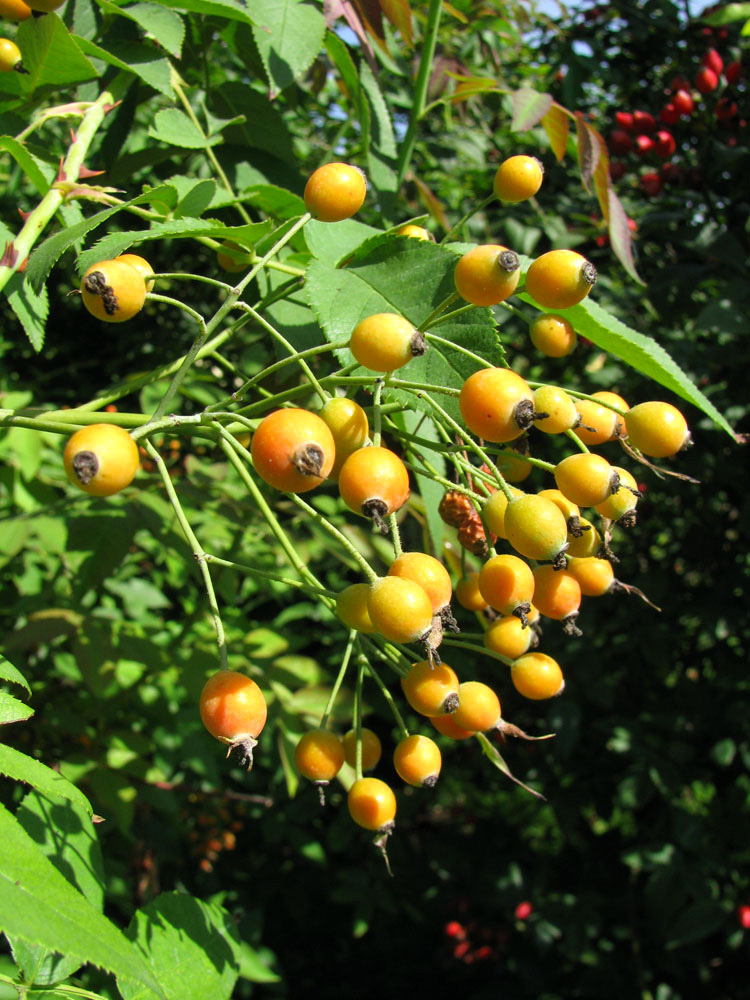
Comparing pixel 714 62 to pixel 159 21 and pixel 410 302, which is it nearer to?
pixel 159 21

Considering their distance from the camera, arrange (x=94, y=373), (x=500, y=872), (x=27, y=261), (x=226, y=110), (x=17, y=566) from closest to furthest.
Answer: (x=27, y=261)
(x=226, y=110)
(x=17, y=566)
(x=500, y=872)
(x=94, y=373)

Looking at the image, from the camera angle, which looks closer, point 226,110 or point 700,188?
point 226,110

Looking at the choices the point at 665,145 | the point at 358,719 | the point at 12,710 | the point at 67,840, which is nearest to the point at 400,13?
the point at 358,719

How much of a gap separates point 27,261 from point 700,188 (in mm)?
3083

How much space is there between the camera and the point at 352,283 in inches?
47.1

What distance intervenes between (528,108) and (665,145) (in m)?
1.85

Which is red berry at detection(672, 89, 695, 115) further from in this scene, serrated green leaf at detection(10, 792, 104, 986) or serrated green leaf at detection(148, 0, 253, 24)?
serrated green leaf at detection(10, 792, 104, 986)

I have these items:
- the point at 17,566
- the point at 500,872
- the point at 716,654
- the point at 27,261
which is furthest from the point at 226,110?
the point at 500,872

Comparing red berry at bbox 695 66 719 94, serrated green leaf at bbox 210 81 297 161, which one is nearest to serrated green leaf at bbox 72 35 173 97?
serrated green leaf at bbox 210 81 297 161

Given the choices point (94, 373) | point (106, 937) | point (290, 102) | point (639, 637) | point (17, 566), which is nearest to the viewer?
point (106, 937)

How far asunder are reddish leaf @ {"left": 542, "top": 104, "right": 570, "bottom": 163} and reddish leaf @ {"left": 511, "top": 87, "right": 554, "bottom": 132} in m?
0.04

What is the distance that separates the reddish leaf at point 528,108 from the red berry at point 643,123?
181cm

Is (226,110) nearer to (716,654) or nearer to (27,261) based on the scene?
(27,261)

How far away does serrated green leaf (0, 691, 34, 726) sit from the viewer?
3.13ft
